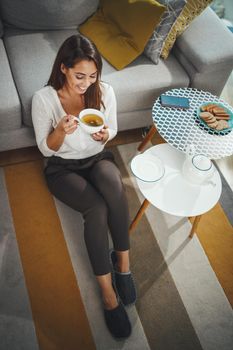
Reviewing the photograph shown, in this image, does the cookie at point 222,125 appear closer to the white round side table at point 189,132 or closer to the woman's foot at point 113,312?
the white round side table at point 189,132

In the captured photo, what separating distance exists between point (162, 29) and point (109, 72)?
15.6 inches

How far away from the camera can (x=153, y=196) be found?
1.83 meters

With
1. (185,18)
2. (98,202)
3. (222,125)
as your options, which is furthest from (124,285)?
(185,18)

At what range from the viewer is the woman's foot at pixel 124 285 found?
1.88 meters

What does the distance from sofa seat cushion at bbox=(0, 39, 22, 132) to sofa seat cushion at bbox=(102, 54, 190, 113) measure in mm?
520

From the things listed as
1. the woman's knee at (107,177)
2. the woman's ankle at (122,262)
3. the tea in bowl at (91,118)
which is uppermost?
the tea in bowl at (91,118)

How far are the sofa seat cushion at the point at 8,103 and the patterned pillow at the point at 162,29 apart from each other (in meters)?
0.84

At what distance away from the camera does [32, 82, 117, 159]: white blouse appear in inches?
71.4

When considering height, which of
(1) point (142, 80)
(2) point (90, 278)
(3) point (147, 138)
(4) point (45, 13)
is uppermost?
(4) point (45, 13)

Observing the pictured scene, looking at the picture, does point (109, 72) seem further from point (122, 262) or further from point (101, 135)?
point (122, 262)

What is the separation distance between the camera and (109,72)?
2.21 metres

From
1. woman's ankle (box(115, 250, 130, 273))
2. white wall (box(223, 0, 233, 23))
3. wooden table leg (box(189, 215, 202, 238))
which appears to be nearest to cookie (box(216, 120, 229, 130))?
wooden table leg (box(189, 215, 202, 238))

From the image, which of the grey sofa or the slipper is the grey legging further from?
the grey sofa

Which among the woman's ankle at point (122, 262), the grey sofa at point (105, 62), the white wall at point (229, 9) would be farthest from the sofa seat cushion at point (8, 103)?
the white wall at point (229, 9)
